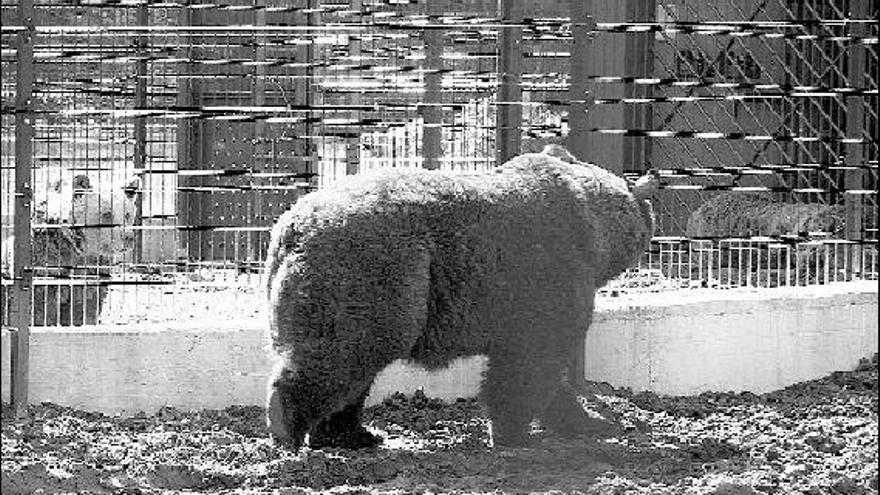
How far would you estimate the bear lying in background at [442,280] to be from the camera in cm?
663

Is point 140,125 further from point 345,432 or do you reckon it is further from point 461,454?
point 461,454

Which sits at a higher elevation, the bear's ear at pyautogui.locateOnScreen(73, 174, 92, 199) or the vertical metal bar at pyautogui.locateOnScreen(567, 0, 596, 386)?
the vertical metal bar at pyautogui.locateOnScreen(567, 0, 596, 386)

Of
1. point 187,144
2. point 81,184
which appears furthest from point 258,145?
point 81,184

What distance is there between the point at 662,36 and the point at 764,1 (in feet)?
3.65

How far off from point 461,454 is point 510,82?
2546mm

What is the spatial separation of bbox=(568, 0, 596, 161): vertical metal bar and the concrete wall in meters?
0.92

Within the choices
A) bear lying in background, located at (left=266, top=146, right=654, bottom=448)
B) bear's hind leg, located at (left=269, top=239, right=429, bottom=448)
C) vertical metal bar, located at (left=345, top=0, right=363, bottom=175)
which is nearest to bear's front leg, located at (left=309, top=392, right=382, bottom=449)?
bear lying in background, located at (left=266, top=146, right=654, bottom=448)

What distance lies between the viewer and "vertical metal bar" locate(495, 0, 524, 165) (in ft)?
28.4

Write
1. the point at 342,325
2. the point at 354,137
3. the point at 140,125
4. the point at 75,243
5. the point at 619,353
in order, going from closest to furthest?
the point at 342,325 < the point at 619,353 < the point at 75,243 < the point at 354,137 < the point at 140,125

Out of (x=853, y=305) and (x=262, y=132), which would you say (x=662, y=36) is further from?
(x=853, y=305)

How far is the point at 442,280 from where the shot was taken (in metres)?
6.97

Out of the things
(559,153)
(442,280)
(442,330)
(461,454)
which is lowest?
(461,454)

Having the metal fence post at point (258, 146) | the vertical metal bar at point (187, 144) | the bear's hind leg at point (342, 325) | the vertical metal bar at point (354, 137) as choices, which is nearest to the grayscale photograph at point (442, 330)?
the bear's hind leg at point (342, 325)

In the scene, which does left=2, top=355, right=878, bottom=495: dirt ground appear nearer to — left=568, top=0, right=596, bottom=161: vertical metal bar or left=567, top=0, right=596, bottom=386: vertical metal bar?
left=567, top=0, right=596, bottom=386: vertical metal bar
